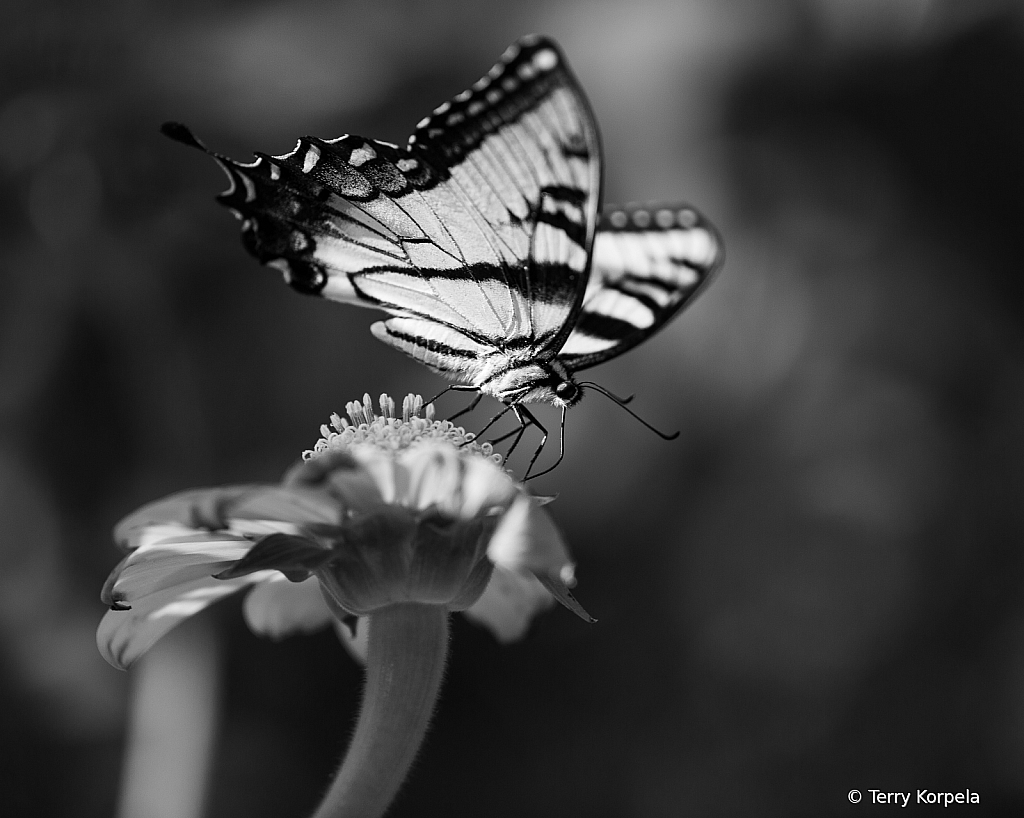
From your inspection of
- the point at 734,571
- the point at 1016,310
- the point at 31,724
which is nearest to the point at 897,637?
the point at 734,571

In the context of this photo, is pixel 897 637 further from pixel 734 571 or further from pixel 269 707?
pixel 269 707

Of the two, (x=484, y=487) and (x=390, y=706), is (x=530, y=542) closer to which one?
(x=484, y=487)

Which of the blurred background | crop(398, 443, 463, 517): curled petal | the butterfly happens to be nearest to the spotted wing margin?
the butterfly

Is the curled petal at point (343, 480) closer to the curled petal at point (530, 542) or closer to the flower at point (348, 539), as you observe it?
the flower at point (348, 539)

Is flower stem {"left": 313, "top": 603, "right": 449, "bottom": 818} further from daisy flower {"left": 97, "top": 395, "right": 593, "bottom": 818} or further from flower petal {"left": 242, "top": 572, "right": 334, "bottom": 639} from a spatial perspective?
flower petal {"left": 242, "top": 572, "right": 334, "bottom": 639}

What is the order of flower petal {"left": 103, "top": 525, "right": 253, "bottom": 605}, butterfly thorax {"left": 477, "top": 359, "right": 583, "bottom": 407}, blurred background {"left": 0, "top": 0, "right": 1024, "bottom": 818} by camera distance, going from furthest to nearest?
blurred background {"left": 0, "top": 0, "right": 1024, "bottom": 818}
butterfly thorax {"left": 477, "top": 359, "right": 583, "bottom": 407}
flower petal {"left": 103, "top": 525, "right": 253, "bottom": 605}

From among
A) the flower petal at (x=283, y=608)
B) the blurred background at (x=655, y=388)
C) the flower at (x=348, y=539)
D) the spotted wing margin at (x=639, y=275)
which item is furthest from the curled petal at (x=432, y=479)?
the blurred background at (x=655, y=388)
